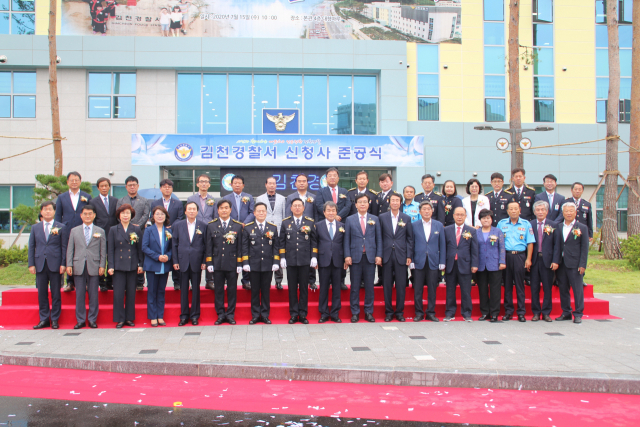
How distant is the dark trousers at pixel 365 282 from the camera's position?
7430mm

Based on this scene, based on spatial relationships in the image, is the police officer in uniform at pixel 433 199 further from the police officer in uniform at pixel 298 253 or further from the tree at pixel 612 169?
the tree at pixel 612 169

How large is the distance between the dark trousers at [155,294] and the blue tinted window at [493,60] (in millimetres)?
17259

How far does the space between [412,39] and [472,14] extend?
2.75 meters

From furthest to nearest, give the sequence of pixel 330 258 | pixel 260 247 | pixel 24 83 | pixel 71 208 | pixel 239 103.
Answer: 1. pixel 239 103
2. pixel 24 83
3. pixel 71 208
4. pixel 330 258
5. pixel 260 247

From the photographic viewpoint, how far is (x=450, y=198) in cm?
840

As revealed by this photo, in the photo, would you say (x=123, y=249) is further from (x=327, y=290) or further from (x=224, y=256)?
(x=327, y=290)

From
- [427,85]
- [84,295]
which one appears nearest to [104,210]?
[84,295]

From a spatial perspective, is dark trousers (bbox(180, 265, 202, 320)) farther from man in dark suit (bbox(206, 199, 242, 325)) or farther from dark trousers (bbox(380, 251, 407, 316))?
dark trousers (bbox(380, 251, 407, 316))

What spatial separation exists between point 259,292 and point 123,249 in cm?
213

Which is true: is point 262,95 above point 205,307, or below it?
above

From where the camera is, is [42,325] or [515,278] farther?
[515,278]

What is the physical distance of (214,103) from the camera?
19328 millimetres

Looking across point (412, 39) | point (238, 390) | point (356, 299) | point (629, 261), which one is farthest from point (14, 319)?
point (412, 39)

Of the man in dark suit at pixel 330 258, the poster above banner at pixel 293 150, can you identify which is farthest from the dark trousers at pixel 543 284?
the poster above banner at pixel 293 150
